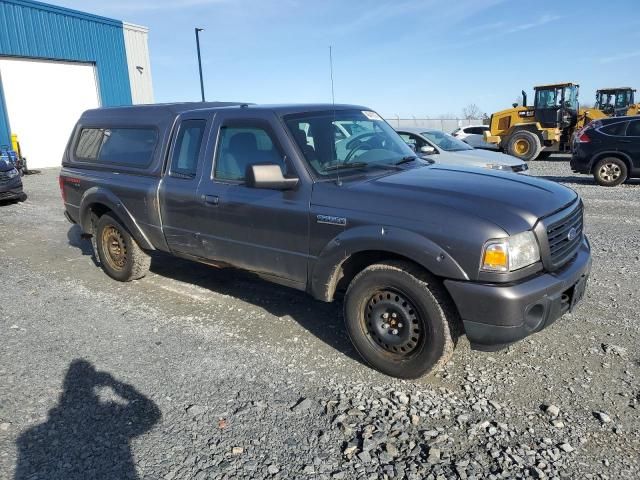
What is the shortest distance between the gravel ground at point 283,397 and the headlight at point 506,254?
2.99 feet

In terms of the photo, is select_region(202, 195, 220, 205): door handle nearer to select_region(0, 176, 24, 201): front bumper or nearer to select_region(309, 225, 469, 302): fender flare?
select_region(309, 225, 469, 302): fender flare

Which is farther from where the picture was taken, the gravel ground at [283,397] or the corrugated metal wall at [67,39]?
the corrugated metal wall at [67,39]

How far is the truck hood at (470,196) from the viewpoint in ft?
10.2

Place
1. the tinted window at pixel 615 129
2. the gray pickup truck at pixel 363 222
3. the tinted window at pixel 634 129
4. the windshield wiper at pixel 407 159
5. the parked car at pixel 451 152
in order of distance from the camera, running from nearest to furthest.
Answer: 1. the gray pickup truck at pixel 363 222
2. the windshield wiper at pixel 407 159
3. the parked car at pixel 451 152
4. the tinted window at pixel 634 129
5. the tinted window at pixel 615 129

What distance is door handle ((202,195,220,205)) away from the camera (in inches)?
170

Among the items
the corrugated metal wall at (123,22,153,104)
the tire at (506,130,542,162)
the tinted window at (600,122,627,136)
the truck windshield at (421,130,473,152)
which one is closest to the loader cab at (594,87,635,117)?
the tire at (506,130,542,162)

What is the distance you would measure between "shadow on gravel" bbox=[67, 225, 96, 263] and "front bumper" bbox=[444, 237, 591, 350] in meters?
5.73

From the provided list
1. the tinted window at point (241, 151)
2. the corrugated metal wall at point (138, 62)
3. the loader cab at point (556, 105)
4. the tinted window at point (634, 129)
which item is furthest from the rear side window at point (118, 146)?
the corrugated metal wall at point (138, 62)

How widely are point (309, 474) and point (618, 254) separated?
5308 mm

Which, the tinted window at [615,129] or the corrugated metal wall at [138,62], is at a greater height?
the corrugated metal wall at [138,62]

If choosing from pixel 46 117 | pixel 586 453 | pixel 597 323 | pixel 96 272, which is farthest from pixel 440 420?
pixel 46 117

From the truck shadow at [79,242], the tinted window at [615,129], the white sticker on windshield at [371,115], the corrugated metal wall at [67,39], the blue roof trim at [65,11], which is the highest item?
the blue roof trim at [65,11]

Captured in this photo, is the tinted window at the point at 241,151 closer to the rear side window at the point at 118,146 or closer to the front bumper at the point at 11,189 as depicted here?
the rear side window at the point at 118,146

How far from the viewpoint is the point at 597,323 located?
4.23m
